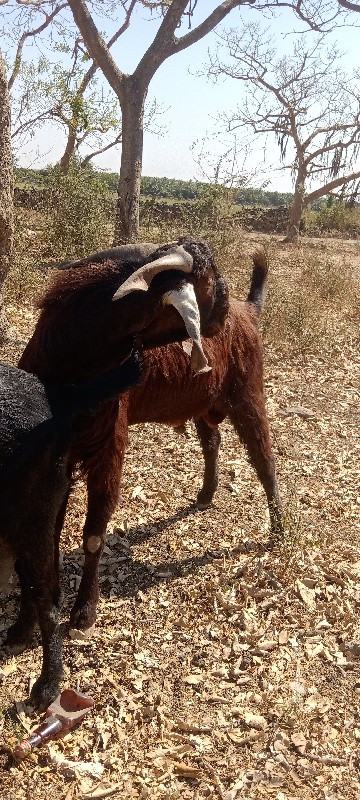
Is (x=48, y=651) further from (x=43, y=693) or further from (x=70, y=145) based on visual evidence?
(x=70, y=145)

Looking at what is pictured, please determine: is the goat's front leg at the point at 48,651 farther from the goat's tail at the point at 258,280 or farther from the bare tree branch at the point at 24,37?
the bare tree branch at the point at 24,37

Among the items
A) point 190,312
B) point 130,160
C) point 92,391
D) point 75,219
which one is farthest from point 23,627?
point 130,160

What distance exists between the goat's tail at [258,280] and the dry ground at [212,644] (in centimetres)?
140

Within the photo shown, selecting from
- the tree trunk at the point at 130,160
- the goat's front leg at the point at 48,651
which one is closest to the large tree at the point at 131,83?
the tree trunk at the point at 130,160

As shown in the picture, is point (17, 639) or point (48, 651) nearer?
point (48, 651)

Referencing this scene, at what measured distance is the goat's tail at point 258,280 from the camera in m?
4.20

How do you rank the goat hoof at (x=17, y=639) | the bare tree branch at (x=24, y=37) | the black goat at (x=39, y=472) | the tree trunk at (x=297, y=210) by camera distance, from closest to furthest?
the black goat at (x=39, y=472), the goat hoof at (x=17, y=639), the bare tree branch at (x=24, y=37), the tree trunk at (x=297, y=210)

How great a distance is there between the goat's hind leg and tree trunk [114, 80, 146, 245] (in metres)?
6.28

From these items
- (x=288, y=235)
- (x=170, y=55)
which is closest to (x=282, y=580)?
(x=170, y=55)

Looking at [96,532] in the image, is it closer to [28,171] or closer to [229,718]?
[229,718]

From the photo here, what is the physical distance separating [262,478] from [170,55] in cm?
828

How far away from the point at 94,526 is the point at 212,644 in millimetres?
877

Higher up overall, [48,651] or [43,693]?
[48,651]

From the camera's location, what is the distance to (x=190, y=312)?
2459mm
